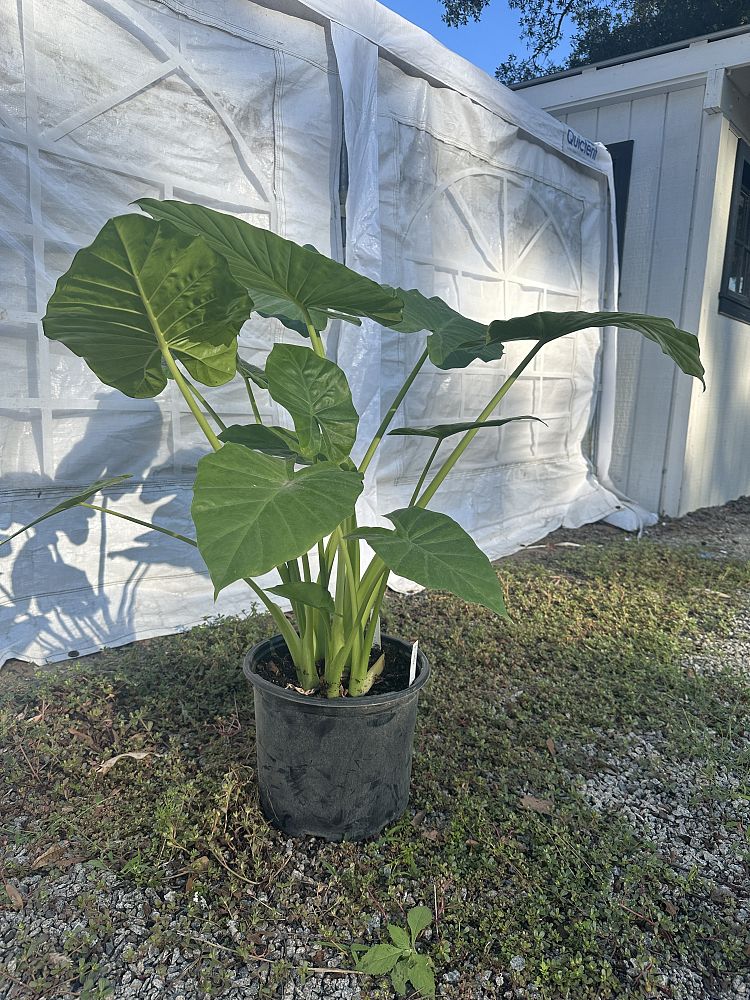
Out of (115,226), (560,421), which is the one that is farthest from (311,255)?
(560,421)

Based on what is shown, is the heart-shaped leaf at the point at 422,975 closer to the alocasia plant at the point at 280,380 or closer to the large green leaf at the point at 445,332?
the alocasia plant at the point at 280,380

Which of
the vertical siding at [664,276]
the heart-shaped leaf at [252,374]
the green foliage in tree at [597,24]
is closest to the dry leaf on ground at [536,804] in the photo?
the heart-shaped leaf at [252,374]

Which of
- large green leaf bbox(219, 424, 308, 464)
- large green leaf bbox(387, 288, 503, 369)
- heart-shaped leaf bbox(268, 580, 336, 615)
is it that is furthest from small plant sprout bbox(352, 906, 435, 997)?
large green leaf bbox(387, 288, 503, 369)

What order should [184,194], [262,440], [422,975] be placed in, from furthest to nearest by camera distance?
[184,194]
[262,440]
[422,975]

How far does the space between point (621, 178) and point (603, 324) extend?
373cm

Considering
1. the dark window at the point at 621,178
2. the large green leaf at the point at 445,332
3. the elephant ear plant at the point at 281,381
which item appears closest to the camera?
the elephant ear plant at the point at 281,381

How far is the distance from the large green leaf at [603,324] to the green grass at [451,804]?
936mm

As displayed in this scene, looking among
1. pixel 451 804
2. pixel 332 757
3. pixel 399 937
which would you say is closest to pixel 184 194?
pixel 332 757

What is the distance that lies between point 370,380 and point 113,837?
1.73 meters

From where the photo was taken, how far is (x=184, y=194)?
2.13 metres

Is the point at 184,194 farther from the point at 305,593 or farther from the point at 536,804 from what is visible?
the point at 536,804

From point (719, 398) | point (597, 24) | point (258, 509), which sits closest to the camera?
point (258, 509)

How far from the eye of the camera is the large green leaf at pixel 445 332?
1.36 meters

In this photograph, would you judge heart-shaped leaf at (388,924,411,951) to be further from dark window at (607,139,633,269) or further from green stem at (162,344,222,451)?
dark window at (607,139,633,269)
